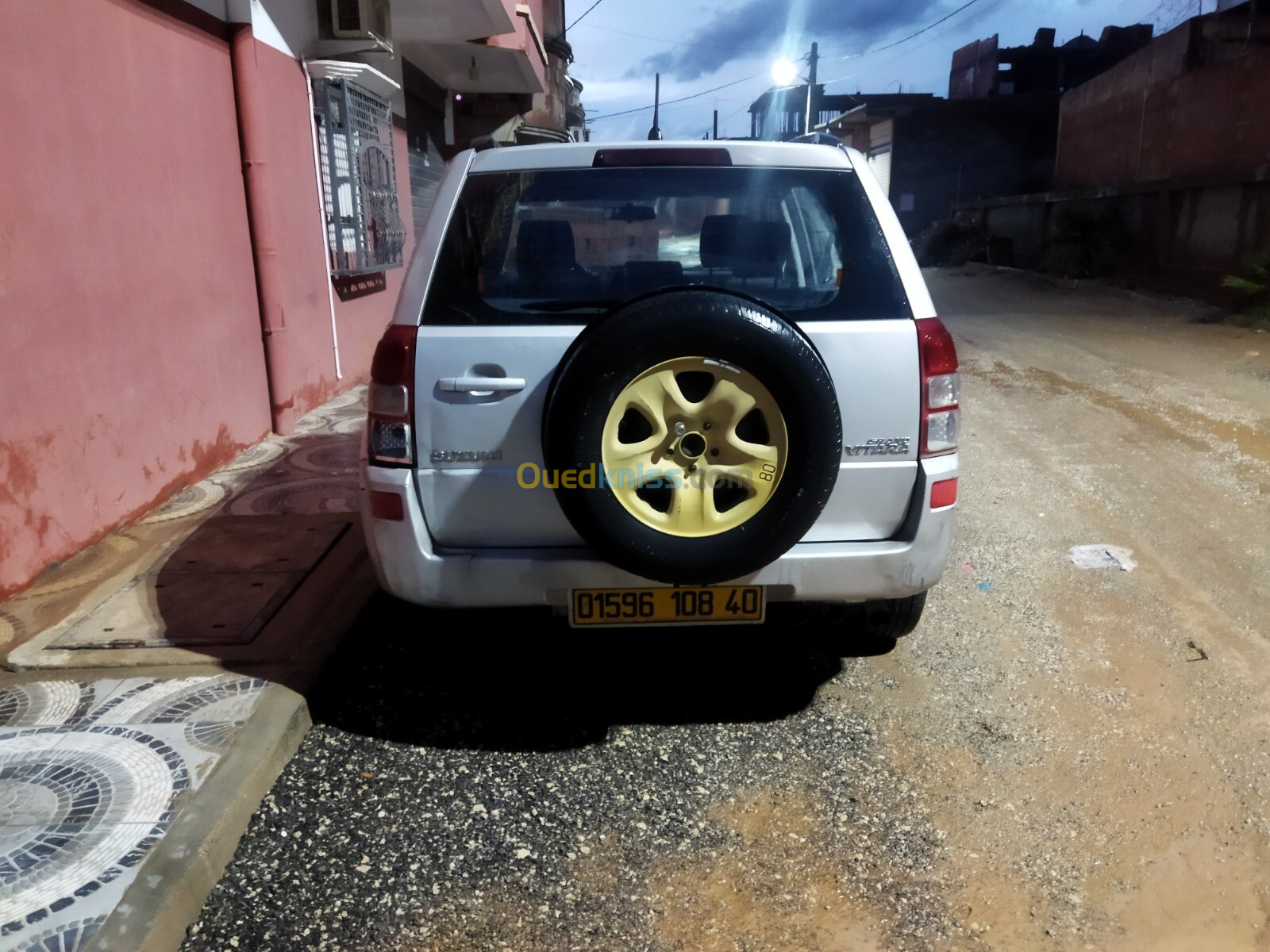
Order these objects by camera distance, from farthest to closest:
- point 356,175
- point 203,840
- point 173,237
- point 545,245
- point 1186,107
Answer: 1. point 1186,107
2. point 356,175
3. point 173,237
4. point 545,245
5. point 203,840

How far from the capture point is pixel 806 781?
9.42ft

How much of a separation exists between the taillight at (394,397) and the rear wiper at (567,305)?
0.35m

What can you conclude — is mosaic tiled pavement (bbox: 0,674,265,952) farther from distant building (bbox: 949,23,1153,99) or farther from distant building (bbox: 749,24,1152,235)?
distant building (bbox: 949,23,1153,99)

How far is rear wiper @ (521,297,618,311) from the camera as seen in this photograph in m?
2.88

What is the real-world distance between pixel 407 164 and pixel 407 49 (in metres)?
1.35

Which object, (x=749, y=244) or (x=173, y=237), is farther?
(x=173, y=237)

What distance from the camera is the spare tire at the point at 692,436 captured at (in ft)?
8.60

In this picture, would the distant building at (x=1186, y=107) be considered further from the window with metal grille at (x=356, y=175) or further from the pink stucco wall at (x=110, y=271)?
the pink stucco wall at (x=110, y=271)

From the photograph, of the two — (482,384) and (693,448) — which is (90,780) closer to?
(482,384)

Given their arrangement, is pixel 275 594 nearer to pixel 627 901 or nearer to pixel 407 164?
pixel 627 901

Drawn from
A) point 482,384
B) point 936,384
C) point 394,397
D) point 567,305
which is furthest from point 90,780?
point 936,384

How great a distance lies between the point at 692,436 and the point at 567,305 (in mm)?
581

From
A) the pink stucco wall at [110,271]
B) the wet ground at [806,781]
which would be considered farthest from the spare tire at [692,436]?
the pink stucco wall at [110,271]

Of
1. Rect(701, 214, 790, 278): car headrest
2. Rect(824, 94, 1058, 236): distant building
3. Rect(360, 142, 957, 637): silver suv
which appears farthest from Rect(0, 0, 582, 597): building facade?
Rect(824, 94, 1058, 236): distant building
